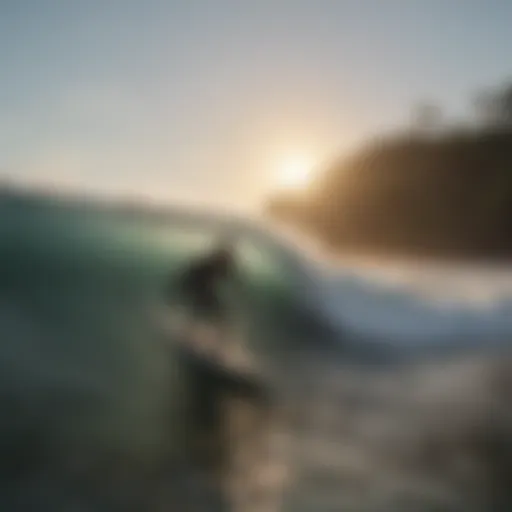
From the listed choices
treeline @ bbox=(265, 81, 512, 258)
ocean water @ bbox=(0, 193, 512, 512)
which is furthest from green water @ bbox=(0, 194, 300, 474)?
treeline @ bbox=(265, 81, 512, 258)

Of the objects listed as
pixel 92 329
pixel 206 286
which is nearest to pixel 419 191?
pixel 206 286

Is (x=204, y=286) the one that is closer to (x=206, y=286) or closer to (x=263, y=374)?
(x=206, y=286)

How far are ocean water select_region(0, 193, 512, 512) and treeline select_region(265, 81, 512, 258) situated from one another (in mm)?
52

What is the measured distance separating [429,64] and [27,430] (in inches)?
35.8

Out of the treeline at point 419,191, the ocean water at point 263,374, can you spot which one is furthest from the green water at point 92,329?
the treeline at point 419,191

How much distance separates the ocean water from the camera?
107cm

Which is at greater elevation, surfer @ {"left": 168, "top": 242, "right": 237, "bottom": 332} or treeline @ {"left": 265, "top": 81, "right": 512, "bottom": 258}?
treeline @ {"left": 265, "top": 81, "right": 512, "bottom": 258}

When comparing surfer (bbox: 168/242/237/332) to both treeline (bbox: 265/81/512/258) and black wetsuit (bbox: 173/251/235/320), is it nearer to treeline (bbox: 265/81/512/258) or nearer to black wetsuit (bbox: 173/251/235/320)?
black wetsuit (bbox: 173/251/235/320)

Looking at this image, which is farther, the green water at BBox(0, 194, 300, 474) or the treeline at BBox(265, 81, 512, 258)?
the treeline at BBox(265, 81, 512, 258)

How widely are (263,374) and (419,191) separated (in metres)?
0.43

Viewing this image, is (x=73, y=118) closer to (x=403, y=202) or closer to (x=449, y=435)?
(x=403, y=202)

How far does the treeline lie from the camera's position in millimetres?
1246

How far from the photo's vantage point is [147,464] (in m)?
1.08

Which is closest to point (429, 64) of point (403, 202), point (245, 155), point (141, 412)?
point (403, 202)
